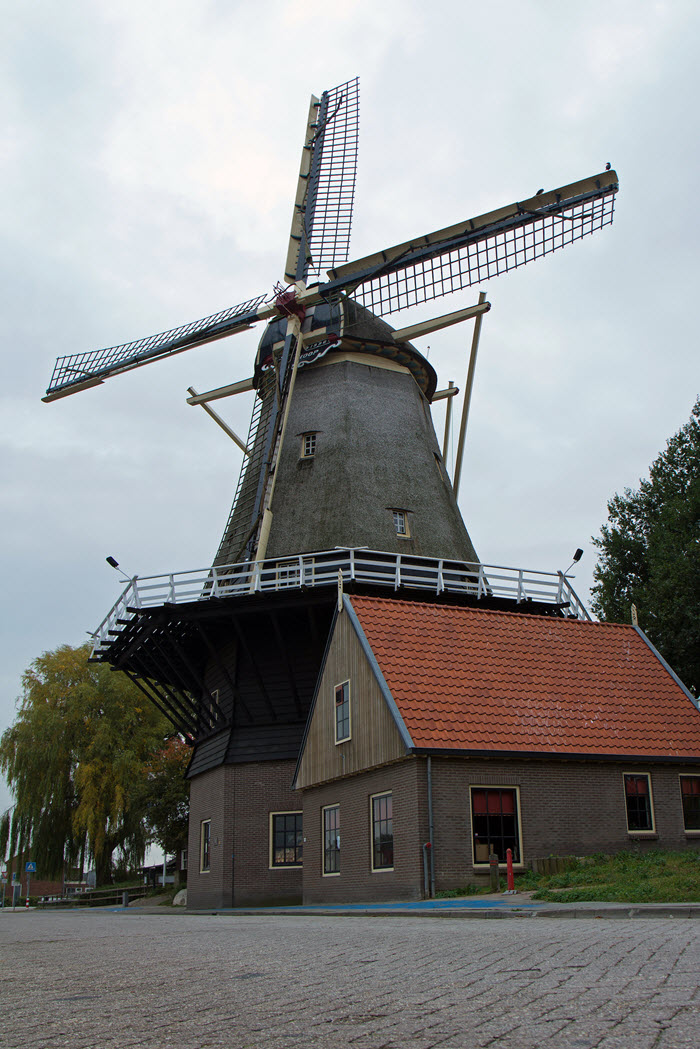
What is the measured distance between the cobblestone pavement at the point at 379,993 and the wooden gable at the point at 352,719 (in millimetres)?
Result: 7442

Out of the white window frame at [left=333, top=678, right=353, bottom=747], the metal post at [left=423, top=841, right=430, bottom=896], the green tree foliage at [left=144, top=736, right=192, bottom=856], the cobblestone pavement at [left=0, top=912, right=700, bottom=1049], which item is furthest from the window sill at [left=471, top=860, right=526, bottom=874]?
the green tree foliage at [left=144, top=736, right=192, bottom=856]

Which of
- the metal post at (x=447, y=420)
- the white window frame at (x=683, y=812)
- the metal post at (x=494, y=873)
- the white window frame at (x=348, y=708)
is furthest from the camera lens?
the metal post at (x=447, y=420)

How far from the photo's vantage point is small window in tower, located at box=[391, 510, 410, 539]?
23.5m

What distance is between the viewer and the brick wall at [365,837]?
14805 mm

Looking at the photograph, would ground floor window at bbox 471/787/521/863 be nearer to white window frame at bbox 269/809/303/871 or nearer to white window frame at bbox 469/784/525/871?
white window frame at bbox 469/784/525/871

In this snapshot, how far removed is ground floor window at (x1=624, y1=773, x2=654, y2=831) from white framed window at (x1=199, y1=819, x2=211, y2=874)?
11050 mm

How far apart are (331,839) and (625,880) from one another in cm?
748

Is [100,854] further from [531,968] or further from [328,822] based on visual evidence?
[531,968]

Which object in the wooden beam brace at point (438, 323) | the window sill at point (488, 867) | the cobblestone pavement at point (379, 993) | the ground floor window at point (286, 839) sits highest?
the wooden beam brace at point (438, 323)

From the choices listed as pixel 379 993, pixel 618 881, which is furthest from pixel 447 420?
pixel 379 993

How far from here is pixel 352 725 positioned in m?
17.2

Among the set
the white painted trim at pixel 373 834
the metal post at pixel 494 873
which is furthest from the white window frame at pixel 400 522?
the metal post at pixel 494 873

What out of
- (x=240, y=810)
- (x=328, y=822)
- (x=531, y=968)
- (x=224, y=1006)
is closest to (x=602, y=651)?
(x=328, y=822)

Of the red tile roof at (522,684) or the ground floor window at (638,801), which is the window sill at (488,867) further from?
the ground floor window at (638,801)
